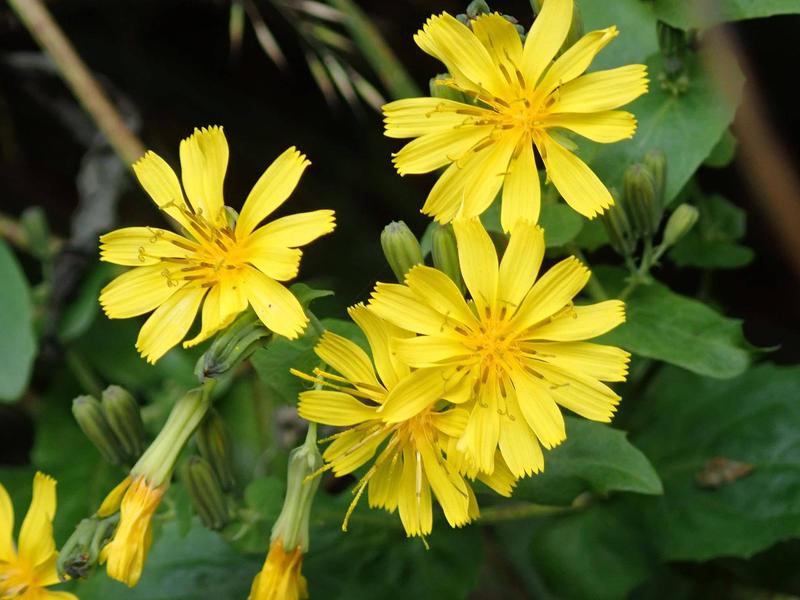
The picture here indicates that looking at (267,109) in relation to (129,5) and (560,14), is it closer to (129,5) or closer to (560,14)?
(129,5)

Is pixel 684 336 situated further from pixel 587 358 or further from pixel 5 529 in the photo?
pixel 5 529

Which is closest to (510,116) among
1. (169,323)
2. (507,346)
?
(507,346)

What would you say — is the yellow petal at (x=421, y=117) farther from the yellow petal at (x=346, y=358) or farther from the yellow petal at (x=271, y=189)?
the yellow petal at (x=346, y=358)

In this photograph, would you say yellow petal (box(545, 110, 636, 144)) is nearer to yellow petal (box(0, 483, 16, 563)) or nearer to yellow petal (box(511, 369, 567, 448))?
yellow petal (box(511, 369, 567, 448))

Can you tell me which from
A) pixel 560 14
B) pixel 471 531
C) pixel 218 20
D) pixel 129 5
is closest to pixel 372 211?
pixel 218 20

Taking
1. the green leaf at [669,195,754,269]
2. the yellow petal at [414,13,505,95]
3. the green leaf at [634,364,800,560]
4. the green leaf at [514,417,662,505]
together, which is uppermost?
the yellow petal at [414,13,505,95]

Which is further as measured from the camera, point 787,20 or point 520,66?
point 787,20

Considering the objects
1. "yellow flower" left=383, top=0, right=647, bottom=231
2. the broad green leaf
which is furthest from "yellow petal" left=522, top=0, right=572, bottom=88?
the broad green leaf
